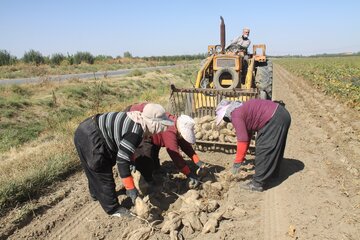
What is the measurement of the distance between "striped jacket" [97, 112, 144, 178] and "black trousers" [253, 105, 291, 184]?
199cm

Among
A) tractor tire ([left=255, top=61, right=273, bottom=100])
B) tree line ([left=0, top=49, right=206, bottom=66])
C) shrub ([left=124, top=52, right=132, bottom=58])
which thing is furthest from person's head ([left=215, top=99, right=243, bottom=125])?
shrub ([left=124, top=52, right=132, bottom=58])

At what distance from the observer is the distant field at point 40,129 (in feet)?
16.6

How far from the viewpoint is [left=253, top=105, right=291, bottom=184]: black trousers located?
473 centimetres

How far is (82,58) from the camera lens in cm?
3934

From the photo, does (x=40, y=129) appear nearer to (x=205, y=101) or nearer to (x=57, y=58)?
(x=205, y=101)

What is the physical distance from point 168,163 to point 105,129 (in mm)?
2480

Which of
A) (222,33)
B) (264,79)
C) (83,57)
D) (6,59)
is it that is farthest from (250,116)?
(83,57)

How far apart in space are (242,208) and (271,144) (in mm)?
1020

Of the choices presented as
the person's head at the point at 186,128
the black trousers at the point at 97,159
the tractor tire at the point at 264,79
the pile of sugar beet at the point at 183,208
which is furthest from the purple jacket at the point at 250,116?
the tractor tire at the point at 264,79

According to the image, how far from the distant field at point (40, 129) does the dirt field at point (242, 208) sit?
33 cm

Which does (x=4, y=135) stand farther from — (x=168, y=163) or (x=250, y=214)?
(x=250, y=214)

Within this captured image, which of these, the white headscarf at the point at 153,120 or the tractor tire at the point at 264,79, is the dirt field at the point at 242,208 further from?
the tractor tire at the point at 264,79

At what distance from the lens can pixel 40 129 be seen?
28.9ft

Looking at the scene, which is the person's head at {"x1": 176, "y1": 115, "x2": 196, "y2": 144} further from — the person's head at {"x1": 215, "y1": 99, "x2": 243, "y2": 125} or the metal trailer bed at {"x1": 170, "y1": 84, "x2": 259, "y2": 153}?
the metal trailer bed at {"x1": 170, "y1": 84, "x2": 259, "y2": 153}
